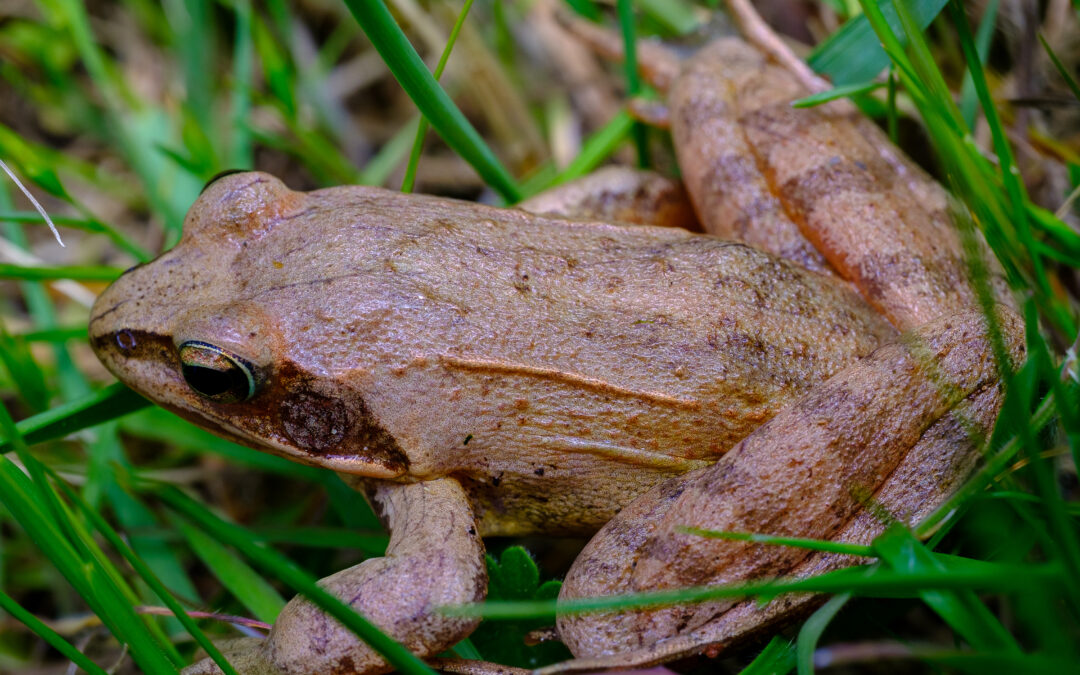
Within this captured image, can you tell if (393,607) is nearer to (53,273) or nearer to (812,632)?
(812,632)

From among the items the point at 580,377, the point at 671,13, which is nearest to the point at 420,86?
the point at 580,377

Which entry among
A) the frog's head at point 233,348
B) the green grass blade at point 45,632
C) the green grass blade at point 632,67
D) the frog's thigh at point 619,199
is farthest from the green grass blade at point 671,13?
the green grass blade at point 45,632

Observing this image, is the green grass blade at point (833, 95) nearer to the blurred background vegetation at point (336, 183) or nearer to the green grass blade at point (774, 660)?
the blurred background vegetation at point (336, 183)

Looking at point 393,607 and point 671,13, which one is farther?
point 671,13

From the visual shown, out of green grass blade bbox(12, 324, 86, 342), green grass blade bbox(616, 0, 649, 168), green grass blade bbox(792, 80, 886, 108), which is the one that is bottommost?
green grass blade bbox(792, 80, 886, 108)

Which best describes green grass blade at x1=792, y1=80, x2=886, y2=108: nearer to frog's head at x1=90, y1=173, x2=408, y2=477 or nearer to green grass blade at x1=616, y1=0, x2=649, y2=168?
green grass blade at x1=616, y1=0, x2=649, y2=168

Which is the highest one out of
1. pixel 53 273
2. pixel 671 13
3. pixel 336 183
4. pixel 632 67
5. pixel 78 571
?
pixel 671 13

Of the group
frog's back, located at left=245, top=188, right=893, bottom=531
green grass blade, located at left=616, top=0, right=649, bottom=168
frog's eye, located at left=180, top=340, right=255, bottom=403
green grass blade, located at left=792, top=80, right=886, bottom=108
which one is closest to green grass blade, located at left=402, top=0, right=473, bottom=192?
frog's back, located at left=245, top=188, right=893, bottom=531
